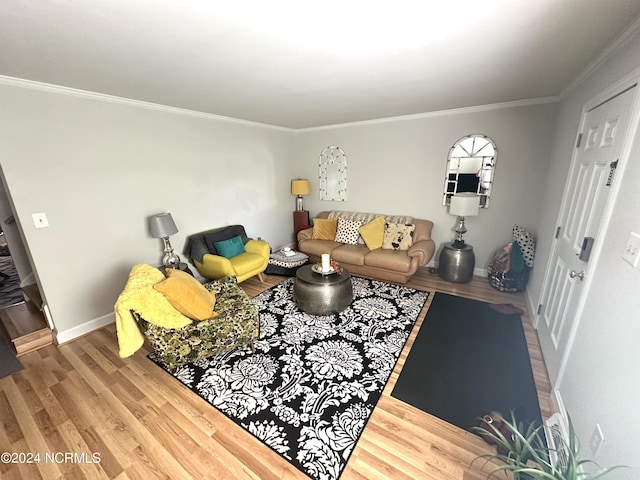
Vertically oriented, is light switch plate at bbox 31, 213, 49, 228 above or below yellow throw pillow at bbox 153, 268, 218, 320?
above

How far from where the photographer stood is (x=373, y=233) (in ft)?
13.1

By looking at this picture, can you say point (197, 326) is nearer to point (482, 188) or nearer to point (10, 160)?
point (10, 160)

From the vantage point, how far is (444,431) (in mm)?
1638

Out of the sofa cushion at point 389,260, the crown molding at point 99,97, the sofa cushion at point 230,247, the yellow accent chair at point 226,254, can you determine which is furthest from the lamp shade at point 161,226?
the sofa cushion at point 389,260

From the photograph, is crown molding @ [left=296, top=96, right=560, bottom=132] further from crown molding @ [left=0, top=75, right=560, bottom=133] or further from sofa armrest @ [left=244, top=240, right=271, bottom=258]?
sofa armrest @ [left=244, top=240, right=271, bottom=258]

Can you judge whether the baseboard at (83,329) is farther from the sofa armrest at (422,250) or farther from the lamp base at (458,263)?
the lamp base at (458,263)

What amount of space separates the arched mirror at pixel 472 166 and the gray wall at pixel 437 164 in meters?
0.08

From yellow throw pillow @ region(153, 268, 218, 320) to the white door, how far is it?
8.60ft

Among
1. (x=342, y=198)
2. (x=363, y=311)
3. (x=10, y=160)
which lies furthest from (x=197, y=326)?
(x=342, y=198)

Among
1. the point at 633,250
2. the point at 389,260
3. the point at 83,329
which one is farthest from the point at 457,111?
the point at 83,329

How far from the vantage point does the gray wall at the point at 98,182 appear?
225cm

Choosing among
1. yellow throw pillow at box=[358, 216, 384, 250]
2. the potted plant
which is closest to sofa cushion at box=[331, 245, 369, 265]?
yellow throw pillow at box=[358, 216, 384, 250]

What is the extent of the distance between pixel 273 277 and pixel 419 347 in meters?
2.33

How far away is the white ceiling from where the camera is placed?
4.12ft
